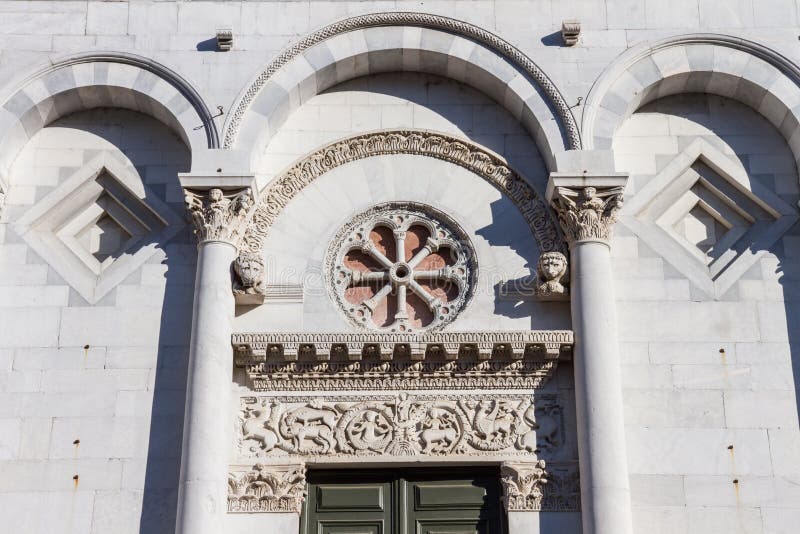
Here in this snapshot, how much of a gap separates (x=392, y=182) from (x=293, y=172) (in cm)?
131

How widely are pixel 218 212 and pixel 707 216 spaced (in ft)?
21.1

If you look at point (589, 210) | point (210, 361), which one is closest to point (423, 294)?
point (589, 210)

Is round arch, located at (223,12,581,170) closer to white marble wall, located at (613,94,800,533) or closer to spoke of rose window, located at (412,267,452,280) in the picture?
white marble wall, located at (613,94,800,533)

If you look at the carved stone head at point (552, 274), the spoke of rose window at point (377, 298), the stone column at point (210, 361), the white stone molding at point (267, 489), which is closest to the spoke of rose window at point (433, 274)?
the spoke of rose window at point (377, 298)

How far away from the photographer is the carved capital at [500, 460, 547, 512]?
13797mm

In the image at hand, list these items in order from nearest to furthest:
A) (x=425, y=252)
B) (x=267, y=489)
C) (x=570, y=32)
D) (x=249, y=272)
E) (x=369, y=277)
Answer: (x=267, y=489)
(x=249, y=272)
(x=369, y=277)
(x=425, y=252)
(x=570, y=32)

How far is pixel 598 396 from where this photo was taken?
1380cm

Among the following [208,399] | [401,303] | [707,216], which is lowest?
[208,399]

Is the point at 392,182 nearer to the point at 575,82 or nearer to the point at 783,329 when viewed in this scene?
the point at 575,82

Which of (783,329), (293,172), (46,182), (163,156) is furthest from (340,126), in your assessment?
(783,329)

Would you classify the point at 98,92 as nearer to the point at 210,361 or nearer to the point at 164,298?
the point at 164,298

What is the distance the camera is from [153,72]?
15516mm

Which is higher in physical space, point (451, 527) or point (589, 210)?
point (589, 210)

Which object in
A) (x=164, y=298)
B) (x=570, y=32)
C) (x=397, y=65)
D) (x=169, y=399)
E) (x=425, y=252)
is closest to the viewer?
(x=169, y=399)
